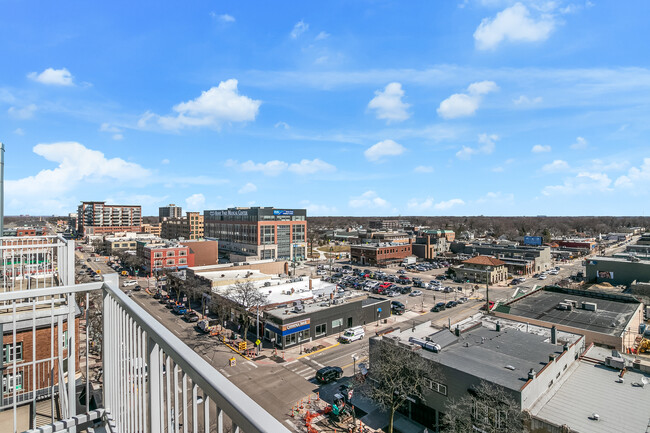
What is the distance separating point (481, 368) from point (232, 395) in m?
18.1

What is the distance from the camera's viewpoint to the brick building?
229ft

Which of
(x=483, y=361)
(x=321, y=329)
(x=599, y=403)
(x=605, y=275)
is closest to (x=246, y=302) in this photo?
(x=321, y=329)

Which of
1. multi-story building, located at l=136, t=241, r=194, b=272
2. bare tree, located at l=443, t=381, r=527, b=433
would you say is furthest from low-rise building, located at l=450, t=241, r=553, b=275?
multi-story building, located at l=136, t=241, r=194, b=272

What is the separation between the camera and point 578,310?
28.4 m

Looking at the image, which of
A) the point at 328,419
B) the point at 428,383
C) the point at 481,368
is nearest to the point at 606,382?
the point at 481,368

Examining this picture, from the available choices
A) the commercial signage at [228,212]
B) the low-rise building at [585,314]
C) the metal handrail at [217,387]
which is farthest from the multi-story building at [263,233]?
the metal handrail at [217,387]

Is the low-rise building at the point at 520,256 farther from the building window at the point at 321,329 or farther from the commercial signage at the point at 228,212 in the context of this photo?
the commercial signage at the point at 228,212

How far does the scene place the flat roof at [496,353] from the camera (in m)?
15.9

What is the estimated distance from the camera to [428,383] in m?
17.3

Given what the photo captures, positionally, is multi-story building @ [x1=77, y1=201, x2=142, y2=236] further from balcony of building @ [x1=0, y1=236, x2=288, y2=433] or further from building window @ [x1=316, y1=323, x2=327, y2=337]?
balcony of building @ [x1=0, y1=236, x2=288, y2=433]

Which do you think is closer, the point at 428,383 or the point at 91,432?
the point at 91,432

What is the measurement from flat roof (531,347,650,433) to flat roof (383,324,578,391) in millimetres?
1425

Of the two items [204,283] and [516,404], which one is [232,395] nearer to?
[516,404]

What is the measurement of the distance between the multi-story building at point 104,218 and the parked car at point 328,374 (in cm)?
11341
